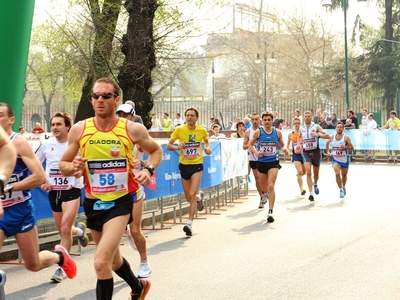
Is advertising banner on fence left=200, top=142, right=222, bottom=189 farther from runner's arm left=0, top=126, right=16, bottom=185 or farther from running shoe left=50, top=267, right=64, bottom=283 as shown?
runner's arm left=0, top=126, right=16, bottom=185

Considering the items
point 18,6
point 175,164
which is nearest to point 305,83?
point 175,164

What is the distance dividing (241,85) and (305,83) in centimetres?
1253

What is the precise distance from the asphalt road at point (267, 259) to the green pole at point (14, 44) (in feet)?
7.33

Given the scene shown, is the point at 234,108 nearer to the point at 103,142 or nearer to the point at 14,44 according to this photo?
the point at 14,44

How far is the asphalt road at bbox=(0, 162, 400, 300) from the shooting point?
330 inches

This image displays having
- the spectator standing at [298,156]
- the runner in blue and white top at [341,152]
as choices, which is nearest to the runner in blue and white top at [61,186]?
the spectator standing at [298,156]

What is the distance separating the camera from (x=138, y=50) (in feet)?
59.5

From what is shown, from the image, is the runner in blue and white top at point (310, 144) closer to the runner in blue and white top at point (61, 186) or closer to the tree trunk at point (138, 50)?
the tree trunk at point (138, 50)

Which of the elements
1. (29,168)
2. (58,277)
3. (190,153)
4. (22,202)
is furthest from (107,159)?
(190,153)

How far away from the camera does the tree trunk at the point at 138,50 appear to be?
17891mm

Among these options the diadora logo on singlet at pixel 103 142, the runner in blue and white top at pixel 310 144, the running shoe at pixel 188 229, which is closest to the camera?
the diadora logo on singlet at pixel 103 142

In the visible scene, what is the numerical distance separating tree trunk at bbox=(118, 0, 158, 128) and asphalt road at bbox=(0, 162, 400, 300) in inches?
149

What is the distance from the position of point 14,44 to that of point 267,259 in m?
4.05

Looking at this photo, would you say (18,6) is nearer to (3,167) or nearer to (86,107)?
(3,167)
